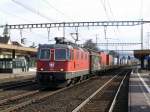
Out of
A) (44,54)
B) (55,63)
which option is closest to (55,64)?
(55,63)

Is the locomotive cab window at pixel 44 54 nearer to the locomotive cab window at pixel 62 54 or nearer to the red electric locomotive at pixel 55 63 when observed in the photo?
the red electric locomotive at pixel 55 63

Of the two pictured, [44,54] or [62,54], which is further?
[44,54]


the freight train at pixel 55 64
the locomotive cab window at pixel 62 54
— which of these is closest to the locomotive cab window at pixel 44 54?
the freight train at pixel 55 64

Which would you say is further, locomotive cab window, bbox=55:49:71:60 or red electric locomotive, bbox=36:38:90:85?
locomotive cab window, bbox=55:49:71:60

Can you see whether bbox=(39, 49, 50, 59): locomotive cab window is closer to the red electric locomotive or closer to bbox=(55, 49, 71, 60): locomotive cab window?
the red electric locomotive

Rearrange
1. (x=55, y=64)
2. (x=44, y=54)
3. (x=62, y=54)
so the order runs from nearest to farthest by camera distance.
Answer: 1. (x=55, y=64)
2. (x=62, y=54)
3. (x=44, y=54)

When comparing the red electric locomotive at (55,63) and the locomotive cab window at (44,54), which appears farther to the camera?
the locomotive cab window at (44,54)

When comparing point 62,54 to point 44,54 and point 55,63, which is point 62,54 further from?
point 44,54

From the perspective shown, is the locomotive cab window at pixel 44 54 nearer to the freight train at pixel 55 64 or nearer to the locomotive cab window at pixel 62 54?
the freight train at pixel 55 64

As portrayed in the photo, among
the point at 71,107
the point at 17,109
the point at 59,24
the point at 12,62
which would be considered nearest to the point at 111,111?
the point at 71,107

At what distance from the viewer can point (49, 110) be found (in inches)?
633

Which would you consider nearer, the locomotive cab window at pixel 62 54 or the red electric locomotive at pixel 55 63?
the red electric locomotive at pixel 55 63

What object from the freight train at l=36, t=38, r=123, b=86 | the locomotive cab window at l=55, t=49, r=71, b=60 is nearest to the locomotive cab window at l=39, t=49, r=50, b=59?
the freight train at l=36, t=38, r=123, b=86

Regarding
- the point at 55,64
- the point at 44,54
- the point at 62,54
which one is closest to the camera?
the point at 55,64
